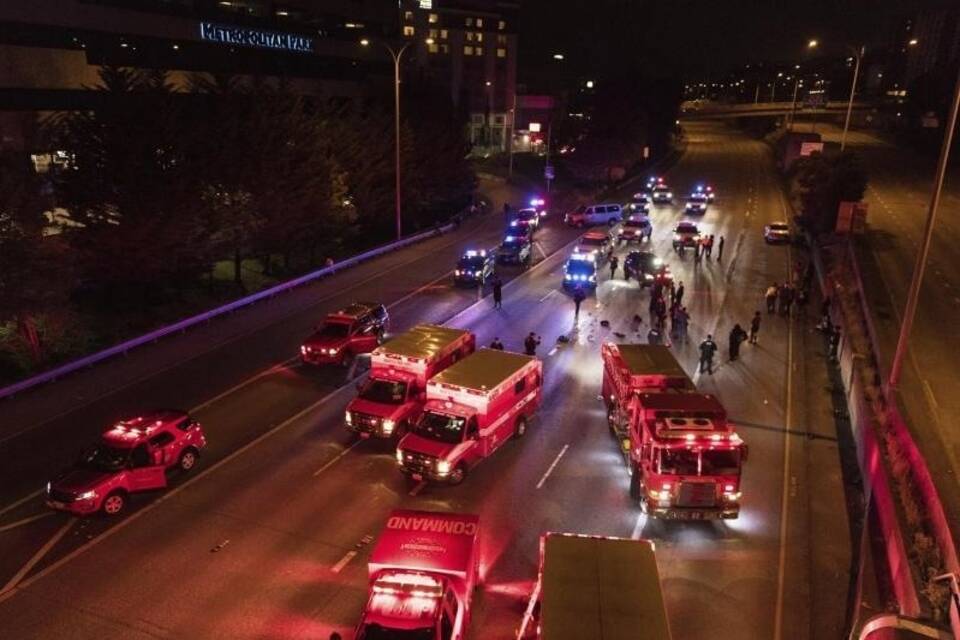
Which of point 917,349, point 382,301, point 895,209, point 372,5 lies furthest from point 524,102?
point 917,349

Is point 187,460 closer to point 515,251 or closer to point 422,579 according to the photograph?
point 422,579

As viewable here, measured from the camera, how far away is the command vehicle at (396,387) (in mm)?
21703

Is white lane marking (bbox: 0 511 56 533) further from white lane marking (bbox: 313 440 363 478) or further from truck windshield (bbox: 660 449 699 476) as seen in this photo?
truck windshield (bbox: 660 449 699 476)

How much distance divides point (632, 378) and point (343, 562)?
9.82 metres

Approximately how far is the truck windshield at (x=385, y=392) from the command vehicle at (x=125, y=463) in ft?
17.1

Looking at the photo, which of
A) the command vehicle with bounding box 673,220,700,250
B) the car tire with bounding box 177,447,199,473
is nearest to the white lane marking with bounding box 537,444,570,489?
the car tire with bounding box 177,447,199,473

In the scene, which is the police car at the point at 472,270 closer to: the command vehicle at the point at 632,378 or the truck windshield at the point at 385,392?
the command vehicle at the point at 632,378

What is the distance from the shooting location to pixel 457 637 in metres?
12.8

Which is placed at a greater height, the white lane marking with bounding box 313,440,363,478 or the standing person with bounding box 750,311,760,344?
the standing person with bounding box 750,311,760,344

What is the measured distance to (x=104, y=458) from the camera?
18234mm

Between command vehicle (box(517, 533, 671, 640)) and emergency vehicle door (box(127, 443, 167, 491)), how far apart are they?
11248mm

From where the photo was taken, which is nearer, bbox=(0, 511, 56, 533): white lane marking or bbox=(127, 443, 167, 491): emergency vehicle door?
bbox=(0, 511, 56, 533): white lane marking

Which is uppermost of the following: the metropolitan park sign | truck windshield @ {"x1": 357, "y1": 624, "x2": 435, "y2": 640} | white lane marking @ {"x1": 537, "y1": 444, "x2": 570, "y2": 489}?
the metropolitan park sign

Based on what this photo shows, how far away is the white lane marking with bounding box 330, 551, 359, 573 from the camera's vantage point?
52.7 feet
